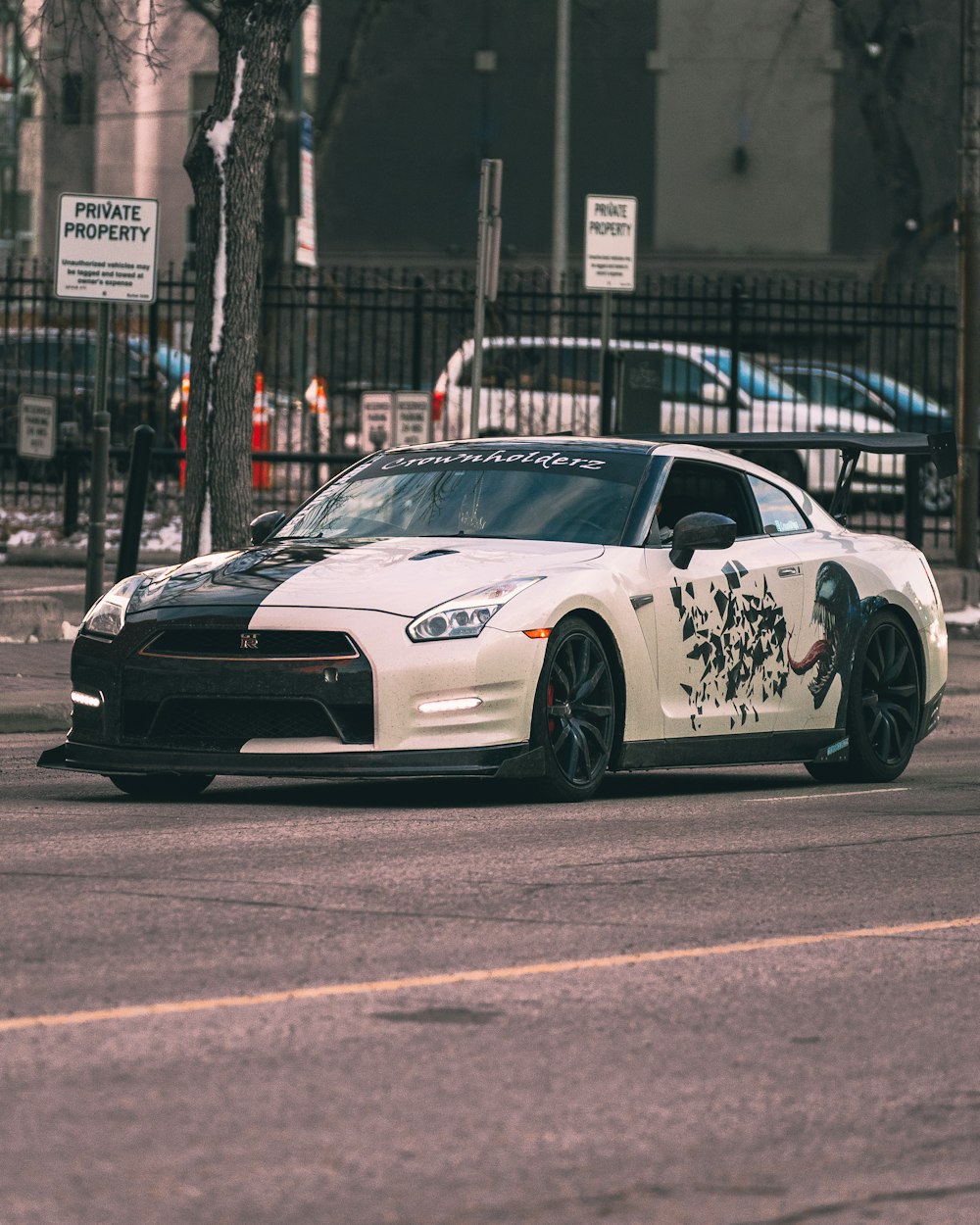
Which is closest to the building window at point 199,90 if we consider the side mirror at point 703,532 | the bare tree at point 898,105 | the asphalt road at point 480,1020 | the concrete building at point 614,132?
the concrete building at point 614,132

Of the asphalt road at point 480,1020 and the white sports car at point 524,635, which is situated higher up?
the white sports car at point 524,635

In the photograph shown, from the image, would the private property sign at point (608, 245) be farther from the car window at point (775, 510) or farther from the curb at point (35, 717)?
the car window at point (775, 510)

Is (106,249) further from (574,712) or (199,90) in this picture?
(199,90)

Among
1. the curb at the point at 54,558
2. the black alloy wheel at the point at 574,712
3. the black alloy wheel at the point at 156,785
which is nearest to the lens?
the black alloy wheel at the point at 574,712

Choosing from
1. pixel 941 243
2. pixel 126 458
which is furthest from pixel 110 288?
pixel 941 243

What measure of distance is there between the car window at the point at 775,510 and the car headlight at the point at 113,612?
9.31ft

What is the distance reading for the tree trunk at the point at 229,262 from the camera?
15.5m

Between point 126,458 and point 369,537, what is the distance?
43.6 feet

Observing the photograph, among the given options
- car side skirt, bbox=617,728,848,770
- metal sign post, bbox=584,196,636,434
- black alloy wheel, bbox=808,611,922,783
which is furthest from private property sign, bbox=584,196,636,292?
car side skirt, bbox=617,728,848,770

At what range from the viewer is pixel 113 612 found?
9.49m

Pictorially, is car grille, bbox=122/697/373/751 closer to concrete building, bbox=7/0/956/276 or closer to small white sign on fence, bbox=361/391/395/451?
small white sign on fence, bbox=361/391/395/451

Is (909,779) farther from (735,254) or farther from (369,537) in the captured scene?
(735,254)

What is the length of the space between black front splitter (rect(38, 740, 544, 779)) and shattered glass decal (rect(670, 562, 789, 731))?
1.17m

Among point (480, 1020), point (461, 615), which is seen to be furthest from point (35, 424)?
point (480, 1020)
